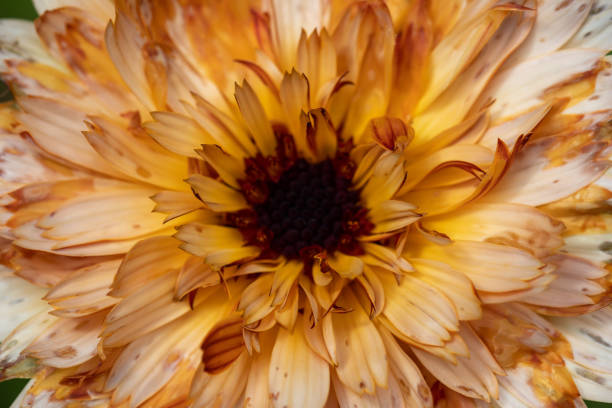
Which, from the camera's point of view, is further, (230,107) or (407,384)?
(230,107)

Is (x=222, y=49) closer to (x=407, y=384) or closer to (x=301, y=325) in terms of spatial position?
(x=301, y=325)

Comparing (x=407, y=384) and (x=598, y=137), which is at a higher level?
(x=598, y=137)

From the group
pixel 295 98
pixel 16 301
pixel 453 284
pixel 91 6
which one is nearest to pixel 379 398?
pixel 453 284

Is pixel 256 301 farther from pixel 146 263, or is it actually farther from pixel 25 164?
pixel 25 164

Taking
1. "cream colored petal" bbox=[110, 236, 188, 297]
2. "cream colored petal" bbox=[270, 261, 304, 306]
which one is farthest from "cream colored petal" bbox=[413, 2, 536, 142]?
"cream colored petal" bbox=[110, 236, 188, 297]

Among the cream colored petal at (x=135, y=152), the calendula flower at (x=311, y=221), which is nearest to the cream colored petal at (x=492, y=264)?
the calendula flower at (x=311, y=221)

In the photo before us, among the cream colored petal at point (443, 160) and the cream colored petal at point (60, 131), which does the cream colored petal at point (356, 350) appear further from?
the cream colored petal at point (60, 131)

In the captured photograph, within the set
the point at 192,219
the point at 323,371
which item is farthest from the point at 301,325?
the point at 192,219

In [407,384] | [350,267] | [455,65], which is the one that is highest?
[455,65]
